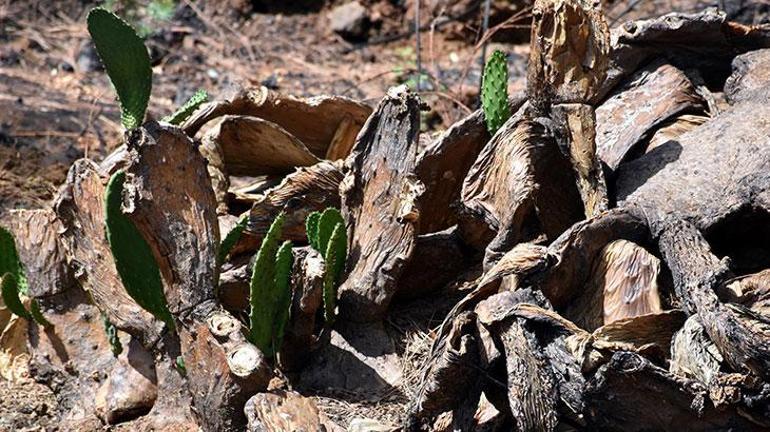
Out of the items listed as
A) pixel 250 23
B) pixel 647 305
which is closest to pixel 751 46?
pixel 647 305

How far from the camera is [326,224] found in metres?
3.29

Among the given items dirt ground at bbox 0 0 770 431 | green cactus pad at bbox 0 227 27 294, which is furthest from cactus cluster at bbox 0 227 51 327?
dirt ground at bbox 0 0 770 431

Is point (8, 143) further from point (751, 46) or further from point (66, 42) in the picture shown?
point (751, 46)

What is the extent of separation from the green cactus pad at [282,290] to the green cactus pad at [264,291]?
2 centimetres

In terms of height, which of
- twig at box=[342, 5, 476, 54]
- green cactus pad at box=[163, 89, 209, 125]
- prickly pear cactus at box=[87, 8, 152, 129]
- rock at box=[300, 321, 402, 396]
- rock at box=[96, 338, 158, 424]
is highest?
prickly pear cactus at box=[87, 8, 152, 129]

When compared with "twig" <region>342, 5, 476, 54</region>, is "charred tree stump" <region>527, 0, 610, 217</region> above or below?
above

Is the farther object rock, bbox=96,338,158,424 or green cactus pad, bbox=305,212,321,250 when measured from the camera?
rock, bbox=96,338,158,424

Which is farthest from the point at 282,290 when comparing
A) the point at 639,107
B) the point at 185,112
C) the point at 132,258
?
the point at 639,107

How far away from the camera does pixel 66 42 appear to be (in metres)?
6.79

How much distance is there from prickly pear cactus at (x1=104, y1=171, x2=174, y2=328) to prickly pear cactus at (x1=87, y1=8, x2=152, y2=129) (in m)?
0.25

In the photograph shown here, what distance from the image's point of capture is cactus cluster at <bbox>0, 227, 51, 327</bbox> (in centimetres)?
366

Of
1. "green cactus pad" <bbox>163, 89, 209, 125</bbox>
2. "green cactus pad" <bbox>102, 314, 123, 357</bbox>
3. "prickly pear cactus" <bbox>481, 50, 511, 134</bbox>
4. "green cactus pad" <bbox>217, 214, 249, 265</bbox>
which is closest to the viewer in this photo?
"green cactus pad" <bbox>217, 214, 249, 265</bbox>

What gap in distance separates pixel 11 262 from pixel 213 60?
10.1 ft

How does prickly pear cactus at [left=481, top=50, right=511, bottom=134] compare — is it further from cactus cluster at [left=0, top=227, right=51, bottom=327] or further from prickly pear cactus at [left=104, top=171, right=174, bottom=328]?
cactus cluster at [left=0, top=227, right=51, bottom=327]
